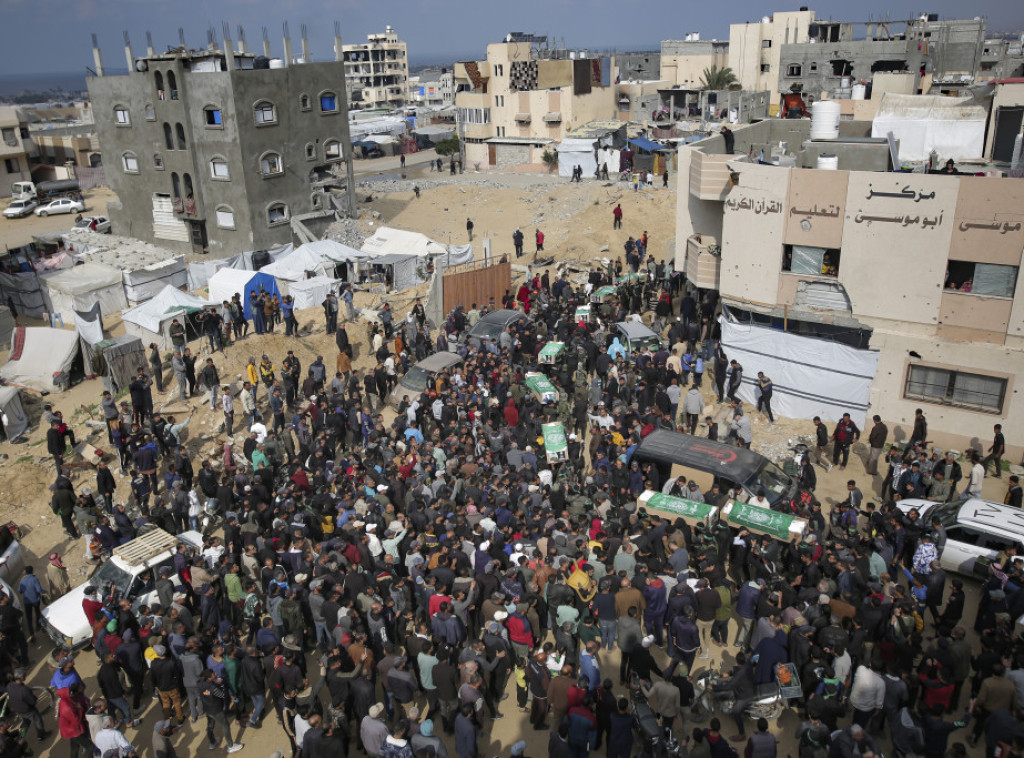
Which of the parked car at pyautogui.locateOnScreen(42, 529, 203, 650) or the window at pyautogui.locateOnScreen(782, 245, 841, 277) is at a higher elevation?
the window at pyautogui.locateOnScreen(782, 245, 841, 277)

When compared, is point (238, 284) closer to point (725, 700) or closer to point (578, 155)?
point (725, 700)

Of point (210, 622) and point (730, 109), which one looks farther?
point (730, 109)

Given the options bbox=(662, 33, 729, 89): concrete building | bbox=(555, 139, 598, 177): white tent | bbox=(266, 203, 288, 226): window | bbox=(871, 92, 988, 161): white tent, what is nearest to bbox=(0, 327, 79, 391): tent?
bbox=(266, 203, 288, 226): window

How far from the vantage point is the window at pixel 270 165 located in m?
37.5

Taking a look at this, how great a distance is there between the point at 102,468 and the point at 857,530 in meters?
15.2

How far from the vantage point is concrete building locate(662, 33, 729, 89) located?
8081cm

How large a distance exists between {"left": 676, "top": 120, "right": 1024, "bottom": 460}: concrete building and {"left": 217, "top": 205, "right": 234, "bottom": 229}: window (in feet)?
82.4

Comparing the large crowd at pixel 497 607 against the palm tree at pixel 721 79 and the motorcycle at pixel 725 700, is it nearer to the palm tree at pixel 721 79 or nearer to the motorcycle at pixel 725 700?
the motorcycle at pixel 725 700

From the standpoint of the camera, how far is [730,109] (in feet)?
197

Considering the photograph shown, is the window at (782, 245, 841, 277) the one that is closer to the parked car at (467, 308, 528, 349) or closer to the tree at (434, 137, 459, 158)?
the parked car at (467, 308, 528, 349)

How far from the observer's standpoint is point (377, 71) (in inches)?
5236

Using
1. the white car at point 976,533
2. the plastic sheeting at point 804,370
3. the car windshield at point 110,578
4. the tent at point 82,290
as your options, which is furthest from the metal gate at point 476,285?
the white car at point 976,533

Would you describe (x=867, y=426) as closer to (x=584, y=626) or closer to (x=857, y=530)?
(x=857, y=530)

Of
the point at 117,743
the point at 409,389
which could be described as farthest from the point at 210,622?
the point at 409,389
